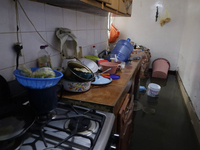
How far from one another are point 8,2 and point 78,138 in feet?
2.49

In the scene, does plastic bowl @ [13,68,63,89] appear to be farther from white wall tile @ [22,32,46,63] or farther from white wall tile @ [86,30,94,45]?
white wall tile @ [86,30,94,45]

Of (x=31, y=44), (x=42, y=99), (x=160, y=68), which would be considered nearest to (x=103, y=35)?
(x=31, y=44)

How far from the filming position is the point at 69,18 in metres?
1.29

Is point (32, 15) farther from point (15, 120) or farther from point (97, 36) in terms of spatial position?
point (97, 36)

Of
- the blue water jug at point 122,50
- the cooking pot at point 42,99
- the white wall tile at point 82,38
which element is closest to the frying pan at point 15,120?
the cooking pot at point 42,99

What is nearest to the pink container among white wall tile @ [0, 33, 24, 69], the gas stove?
the gas stove

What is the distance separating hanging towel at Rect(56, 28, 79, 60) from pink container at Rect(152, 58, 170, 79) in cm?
262

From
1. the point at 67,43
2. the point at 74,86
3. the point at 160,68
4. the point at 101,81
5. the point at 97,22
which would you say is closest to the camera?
the point at 74,86

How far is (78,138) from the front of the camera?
0.54 metres

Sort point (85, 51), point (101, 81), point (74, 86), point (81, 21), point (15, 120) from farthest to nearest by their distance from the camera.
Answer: point (85, 51) → point (81, 21) → point (101, 81) → point (74, 86) → point (15, 120)

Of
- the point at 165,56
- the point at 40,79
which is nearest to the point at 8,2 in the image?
the point at 40,79

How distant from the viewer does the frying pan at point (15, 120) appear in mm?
470

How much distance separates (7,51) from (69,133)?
566mm

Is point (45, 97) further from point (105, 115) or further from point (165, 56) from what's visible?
point (165, 56)
